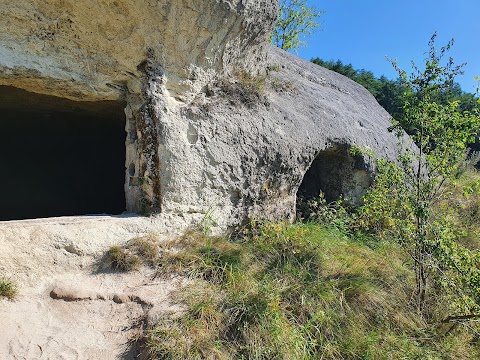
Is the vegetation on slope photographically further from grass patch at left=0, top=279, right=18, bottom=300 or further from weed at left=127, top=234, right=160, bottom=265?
grass patch at left=0, top=279, right=18, bottom=300

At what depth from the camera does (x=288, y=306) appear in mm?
3037

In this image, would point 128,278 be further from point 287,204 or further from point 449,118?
point 449,118

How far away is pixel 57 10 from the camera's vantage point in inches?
128

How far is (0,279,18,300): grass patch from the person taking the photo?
2.65 metres

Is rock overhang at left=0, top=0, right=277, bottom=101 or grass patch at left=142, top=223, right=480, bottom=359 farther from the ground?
rock overhang at left=0, top=0, right=277, bottom=101

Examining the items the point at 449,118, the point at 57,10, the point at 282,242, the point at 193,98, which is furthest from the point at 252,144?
the point at 57,10

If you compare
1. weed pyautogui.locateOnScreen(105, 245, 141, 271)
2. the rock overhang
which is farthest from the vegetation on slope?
the rock overhang

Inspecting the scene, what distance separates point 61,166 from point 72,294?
12.5 ft

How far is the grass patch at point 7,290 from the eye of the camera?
2652 mm

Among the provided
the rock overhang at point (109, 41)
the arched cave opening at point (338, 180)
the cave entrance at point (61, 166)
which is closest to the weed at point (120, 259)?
the rock overhang at point (109, 41)

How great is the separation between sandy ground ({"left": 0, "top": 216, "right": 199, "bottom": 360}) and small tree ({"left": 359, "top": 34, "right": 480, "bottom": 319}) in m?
1.90

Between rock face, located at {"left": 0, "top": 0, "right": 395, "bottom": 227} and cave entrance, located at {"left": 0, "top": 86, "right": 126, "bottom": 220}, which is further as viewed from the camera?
cave entrance, located at {"left": 0, "top": 86, "right": 126, "bottom": 220}

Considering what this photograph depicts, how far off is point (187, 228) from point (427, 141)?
2.15 meters

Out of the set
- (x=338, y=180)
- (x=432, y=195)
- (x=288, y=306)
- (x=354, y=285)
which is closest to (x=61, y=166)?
(x=338, y=180)
